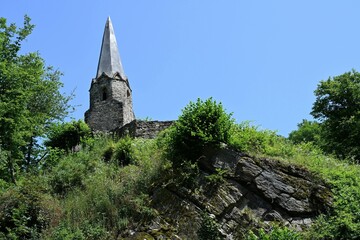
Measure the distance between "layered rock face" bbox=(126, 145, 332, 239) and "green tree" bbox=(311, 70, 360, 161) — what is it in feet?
31.9

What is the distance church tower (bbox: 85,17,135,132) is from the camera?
117ft

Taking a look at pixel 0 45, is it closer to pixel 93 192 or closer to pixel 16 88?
pixel 16 88

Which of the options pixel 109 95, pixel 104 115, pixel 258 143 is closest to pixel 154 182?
pixel 258 143

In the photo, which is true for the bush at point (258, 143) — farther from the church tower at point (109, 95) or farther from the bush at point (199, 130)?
the church tower at point (109, 95)

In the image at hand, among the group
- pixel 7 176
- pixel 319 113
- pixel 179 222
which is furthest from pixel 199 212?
pixel 319 113

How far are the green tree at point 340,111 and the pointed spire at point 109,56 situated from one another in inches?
598

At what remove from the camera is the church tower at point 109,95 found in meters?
35.7

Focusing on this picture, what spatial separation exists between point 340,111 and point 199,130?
13880 mm

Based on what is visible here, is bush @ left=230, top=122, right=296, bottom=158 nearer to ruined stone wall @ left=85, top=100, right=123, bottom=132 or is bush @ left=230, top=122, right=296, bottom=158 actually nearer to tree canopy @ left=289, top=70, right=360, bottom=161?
tree canopy @ left=289, top=70, right=360, bottom=161

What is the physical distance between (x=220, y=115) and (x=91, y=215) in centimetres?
482

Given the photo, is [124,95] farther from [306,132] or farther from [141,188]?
[141,188]

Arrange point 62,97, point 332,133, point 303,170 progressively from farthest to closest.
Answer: point 62,97 < point 332,133 < point 303,170

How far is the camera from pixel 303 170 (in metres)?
16.3

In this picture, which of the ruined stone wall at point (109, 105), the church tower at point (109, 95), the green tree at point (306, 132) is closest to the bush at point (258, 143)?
the church tower at point (109, 95)
